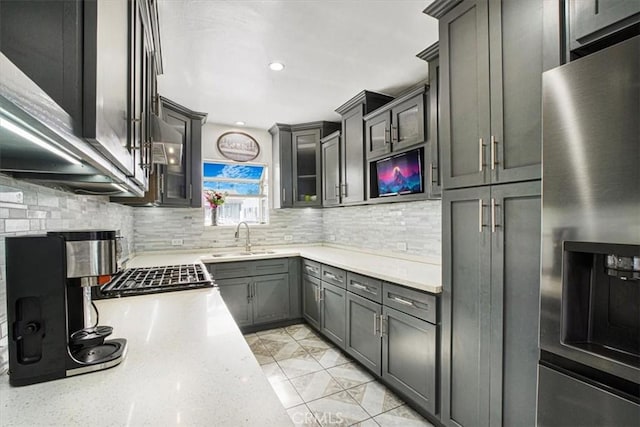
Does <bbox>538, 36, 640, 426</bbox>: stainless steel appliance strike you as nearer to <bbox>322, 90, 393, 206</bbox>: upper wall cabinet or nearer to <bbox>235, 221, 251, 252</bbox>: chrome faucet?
<bbox>322, 90, 393, 206</bbox>: upper wall cabinet

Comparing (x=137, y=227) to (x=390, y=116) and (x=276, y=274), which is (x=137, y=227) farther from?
(x=390, y=116)

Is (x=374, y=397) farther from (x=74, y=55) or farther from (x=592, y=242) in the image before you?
(x=74, y=55)

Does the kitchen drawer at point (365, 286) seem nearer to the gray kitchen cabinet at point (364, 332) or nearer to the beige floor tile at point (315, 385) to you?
the gray kitchen cabinet at point (364, 332)

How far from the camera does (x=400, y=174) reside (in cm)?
262

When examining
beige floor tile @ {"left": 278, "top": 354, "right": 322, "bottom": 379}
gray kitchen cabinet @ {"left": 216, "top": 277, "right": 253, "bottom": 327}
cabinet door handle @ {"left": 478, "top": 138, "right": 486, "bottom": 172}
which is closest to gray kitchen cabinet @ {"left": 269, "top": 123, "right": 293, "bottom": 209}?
gray kitchen cabinet @ {"left": 216, "top": 277, "right": 253, "bottom": 327}

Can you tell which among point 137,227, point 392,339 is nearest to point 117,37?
point 392,339

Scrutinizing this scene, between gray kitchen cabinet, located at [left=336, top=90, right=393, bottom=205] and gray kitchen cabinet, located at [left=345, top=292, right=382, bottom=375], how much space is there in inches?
44.2

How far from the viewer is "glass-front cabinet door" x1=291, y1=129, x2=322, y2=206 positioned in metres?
3.98

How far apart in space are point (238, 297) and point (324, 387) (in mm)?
1471

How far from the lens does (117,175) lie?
882 millimetres

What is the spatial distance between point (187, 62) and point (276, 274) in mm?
2359

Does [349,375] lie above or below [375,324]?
below

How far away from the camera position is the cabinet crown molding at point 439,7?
5.39ft

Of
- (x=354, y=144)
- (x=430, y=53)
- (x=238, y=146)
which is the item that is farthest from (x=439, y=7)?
(x=238, y=146)
